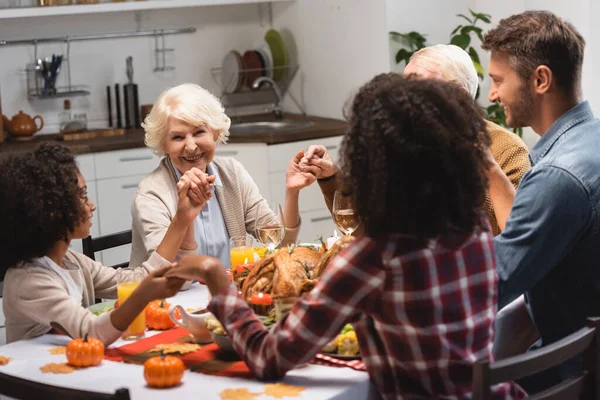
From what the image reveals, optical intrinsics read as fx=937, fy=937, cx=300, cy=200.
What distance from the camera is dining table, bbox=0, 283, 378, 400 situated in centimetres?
171

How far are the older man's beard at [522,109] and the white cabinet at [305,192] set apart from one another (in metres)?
2.66

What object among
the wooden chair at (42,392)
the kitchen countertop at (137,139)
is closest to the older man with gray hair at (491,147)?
the wooden chair at (42,392)

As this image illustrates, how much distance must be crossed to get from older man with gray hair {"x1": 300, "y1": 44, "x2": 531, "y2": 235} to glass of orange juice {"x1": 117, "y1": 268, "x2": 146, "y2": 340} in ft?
2.22

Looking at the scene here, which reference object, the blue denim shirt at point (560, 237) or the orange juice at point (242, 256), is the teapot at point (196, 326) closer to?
the orange juice at point (242, 256)

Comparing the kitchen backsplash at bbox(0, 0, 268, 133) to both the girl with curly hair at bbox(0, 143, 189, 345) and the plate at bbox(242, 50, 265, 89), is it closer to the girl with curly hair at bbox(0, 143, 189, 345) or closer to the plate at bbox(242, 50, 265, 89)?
the plate at bbox(242, 50, 265, 89)

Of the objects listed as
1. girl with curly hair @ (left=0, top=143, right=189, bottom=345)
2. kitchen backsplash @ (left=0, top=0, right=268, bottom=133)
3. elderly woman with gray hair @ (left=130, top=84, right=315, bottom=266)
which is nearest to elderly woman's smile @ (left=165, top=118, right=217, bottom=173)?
elderly woman with gray hair @ (left=130, top=84, right=315, bottom=266)

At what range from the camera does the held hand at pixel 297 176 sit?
2.88 meters

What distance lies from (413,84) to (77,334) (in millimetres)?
917

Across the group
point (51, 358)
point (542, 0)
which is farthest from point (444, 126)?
point (542, 0)

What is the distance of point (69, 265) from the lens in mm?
2338

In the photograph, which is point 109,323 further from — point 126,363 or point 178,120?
point 178,120

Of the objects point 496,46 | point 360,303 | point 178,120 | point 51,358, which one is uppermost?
point 496,46

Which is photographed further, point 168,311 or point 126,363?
point 168,311

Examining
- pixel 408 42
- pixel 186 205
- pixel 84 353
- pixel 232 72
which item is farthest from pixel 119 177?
pixel 84 353
